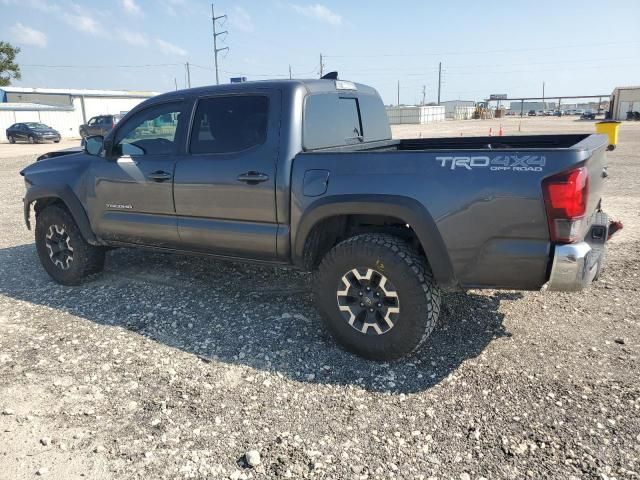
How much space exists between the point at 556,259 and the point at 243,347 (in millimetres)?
2227

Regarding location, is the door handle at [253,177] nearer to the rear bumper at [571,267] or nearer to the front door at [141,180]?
the front door at [141,180]

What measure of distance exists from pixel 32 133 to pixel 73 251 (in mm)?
32183

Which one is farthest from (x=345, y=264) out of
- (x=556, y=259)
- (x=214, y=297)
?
(x=214, y=297)

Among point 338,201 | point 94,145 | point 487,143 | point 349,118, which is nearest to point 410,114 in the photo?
point 487,143

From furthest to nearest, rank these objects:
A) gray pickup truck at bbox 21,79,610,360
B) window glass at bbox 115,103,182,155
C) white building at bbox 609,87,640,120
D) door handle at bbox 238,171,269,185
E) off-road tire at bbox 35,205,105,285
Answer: white building at bbox 609,87,640,120 → off-road tire at bbox 35,205,105,285 → window glass at bbox 115,103,182,155 → door handle at bbox 238,171,269,185 → gray pickup truck at bbox 21,79,610,360

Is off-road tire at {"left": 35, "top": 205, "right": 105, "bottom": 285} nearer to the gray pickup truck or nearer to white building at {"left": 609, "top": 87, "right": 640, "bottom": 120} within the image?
the gray pickup truck

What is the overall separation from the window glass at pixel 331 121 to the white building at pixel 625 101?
60.1m

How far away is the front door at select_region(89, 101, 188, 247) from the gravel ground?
0.67m

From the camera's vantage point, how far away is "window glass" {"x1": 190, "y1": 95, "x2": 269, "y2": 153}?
390cm

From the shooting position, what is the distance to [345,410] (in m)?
3.02

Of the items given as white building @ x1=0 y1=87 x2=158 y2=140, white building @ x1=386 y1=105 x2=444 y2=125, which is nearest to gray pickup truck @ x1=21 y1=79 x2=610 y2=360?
white building @ x1=0 y1=87 x2=158 y2=140

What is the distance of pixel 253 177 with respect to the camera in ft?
12.4

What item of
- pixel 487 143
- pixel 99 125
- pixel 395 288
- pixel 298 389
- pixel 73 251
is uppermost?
pixel 487 143

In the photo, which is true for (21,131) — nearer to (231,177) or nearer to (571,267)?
(231,177)
